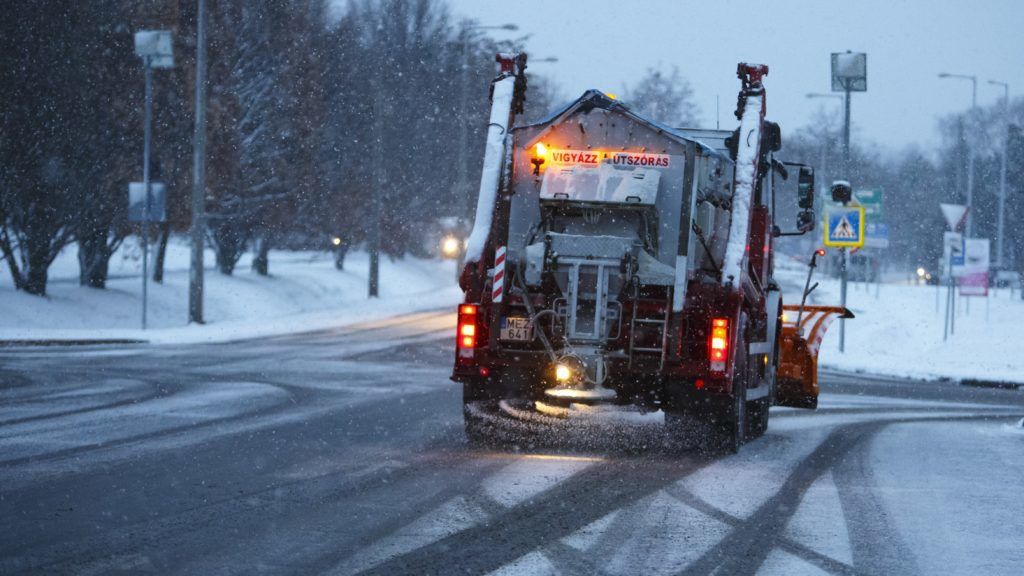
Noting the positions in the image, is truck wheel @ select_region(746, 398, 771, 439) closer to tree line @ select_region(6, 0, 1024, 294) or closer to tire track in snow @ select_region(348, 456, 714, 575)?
tire track in snow @ select_region(348, 456, 714, 575)

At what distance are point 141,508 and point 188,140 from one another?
3148 cm

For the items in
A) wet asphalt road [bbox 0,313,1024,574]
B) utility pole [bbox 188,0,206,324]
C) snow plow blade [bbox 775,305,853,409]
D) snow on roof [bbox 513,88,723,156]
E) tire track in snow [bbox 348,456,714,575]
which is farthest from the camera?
utility pole [bbox 188,0,206,324]

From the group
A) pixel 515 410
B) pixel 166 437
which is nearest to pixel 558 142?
pixel 515 410

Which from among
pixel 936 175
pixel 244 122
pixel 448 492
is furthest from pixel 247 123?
pixel 936 175

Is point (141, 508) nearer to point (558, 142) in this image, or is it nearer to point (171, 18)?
point (558, 142)

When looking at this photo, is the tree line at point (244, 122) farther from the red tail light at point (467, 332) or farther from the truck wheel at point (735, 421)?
the truck wheel at point (735, 421)

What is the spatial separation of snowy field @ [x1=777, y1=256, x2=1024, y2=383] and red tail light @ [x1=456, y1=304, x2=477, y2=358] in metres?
14.9

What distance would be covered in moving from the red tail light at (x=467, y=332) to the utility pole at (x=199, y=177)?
21.5 meters

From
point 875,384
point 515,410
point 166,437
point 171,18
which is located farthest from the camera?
point 171,18

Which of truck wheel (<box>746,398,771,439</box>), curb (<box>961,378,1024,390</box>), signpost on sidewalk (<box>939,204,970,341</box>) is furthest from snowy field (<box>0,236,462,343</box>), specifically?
truck wheel (<box>746,398,771,439</box>)

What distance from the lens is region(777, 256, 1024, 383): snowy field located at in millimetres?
26047

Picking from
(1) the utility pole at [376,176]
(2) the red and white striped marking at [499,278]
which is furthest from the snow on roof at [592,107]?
(1) the utility pole at [376,176]

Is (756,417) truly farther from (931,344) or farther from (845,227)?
(931,344)

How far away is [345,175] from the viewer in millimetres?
51000
